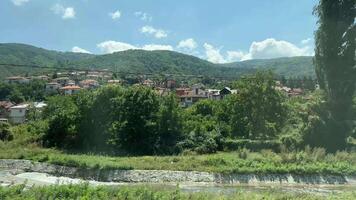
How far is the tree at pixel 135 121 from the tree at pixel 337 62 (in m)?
18.0

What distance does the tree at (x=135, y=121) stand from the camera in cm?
4575

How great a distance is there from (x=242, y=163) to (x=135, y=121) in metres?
14.8

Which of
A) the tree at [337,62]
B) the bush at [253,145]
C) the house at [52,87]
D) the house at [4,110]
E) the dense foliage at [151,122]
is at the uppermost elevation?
the tree at [337,62]

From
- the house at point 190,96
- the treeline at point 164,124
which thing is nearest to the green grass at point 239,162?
the treeline at point 164,124

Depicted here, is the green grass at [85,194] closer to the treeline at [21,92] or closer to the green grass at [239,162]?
the green grass at [239,162]

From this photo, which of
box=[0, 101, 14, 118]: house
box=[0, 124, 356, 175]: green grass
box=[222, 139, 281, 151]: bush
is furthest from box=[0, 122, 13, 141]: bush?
box=[0, 101, 14, 118]: house

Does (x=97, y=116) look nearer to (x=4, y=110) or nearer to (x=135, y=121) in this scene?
(x=135, y=121)

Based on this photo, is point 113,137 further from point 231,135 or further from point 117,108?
point 231,135

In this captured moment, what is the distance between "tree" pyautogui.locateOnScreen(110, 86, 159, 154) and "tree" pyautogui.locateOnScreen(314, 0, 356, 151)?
1804 cm

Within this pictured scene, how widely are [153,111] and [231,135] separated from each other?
1010 centimetres

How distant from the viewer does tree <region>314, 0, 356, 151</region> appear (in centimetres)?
4378

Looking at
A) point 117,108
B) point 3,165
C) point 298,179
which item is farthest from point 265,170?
point 3,165

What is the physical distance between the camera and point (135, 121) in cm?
4641

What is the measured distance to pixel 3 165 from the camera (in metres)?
39.0
